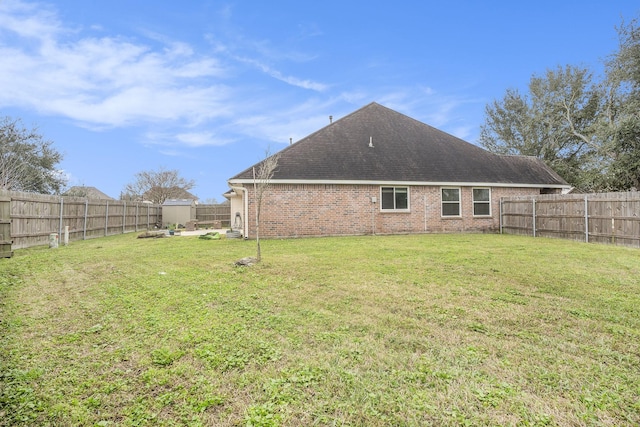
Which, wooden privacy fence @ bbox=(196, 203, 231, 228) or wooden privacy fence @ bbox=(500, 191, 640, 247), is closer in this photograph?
wooden privacy fence @ bbox=(500, 191, 640, 247)

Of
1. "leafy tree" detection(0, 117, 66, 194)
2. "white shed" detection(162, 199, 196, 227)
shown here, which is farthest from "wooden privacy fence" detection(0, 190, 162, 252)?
"leafy tree" detection(0, 117, 66, 194)

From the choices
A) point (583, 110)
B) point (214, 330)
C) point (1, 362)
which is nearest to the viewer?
point (1, 362)

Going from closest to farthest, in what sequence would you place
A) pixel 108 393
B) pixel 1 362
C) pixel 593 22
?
1. pixel 108 393
2. pixel 1 362
3. pixel 593 22

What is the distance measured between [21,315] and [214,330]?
280 centimetres

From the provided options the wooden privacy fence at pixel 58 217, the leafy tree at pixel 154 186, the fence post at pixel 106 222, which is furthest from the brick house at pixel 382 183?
the leafy tree at pixel 154 186

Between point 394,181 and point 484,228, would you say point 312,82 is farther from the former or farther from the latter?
point 484,228

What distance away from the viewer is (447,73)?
16.4 meters

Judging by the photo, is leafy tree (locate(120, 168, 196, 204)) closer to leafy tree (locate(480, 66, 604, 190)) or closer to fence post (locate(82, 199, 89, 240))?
fence post (locate(82, 199, 89, 240))

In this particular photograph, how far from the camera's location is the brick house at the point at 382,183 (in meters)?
14.3

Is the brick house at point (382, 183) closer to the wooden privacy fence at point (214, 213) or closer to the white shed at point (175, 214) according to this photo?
the white shed at point (175, 214)

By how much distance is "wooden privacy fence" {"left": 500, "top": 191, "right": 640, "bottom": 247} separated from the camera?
11.0m

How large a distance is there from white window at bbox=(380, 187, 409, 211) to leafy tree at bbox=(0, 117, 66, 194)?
2387 centimetres

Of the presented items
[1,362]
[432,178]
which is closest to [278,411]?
[1,362]

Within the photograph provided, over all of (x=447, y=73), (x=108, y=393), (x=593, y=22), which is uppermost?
(x=593, y=22)
